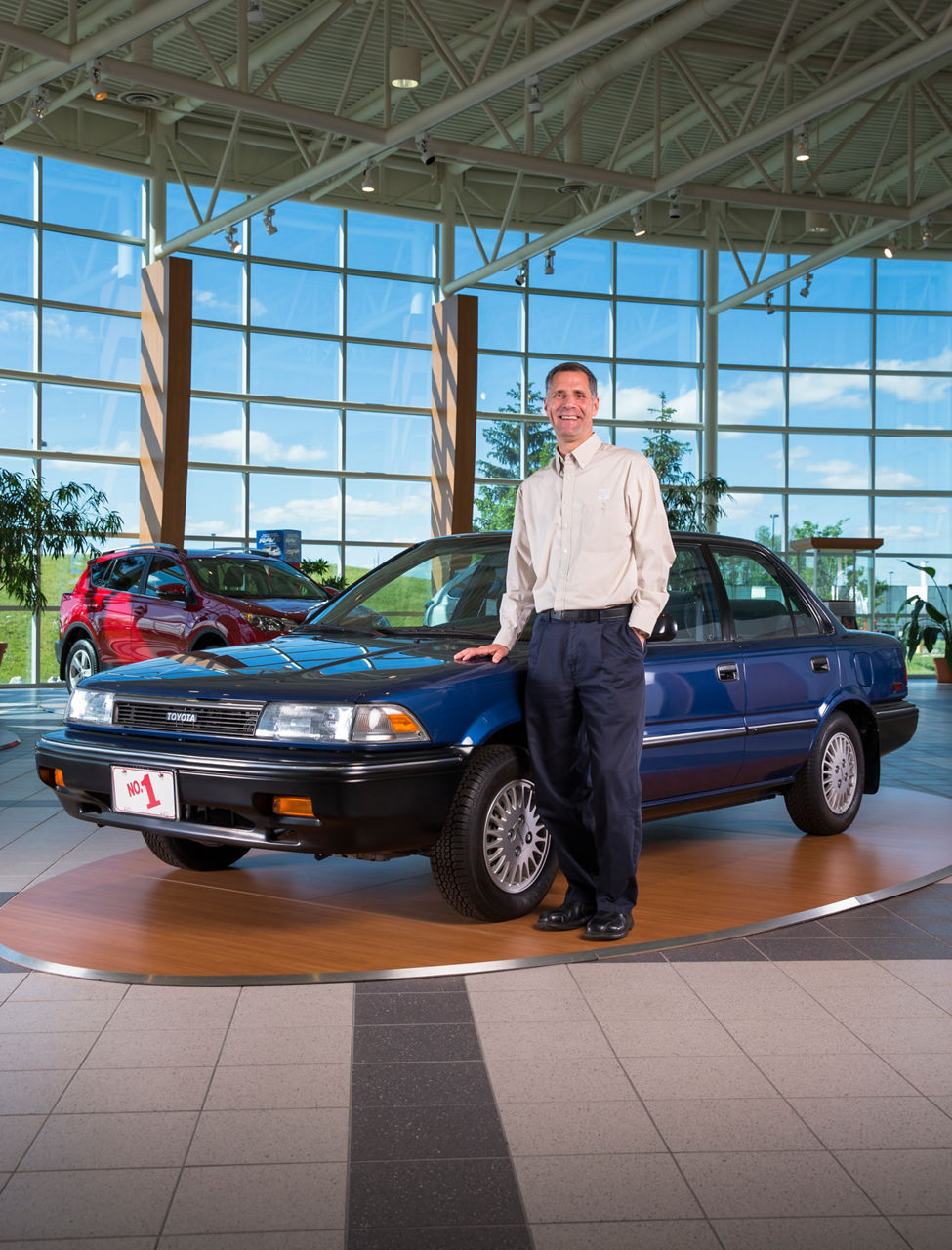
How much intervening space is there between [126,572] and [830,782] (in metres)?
8.28

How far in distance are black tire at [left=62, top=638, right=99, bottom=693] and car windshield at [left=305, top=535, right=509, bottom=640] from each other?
7936 mm

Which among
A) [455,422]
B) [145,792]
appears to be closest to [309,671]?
[145,792]

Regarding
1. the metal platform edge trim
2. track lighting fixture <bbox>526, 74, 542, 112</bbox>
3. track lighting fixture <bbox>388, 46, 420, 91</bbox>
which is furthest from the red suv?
the metal platform edge trim

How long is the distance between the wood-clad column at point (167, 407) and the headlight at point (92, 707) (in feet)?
46.5

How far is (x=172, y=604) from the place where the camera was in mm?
11672

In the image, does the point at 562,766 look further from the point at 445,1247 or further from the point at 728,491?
the point at 728,491

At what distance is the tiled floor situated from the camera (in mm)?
2293

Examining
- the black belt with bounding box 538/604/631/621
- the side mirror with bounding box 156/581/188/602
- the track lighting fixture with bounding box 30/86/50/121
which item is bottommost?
the black belt with bounding box 538/604/631/621

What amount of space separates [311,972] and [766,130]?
1491 centimetres

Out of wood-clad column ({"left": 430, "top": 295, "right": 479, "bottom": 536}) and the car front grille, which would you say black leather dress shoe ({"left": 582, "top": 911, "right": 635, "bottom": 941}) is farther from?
wood-clad column ({"left": 430, "top": 295, "right": 479, "bottom": 536})

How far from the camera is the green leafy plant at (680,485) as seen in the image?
22.7 m

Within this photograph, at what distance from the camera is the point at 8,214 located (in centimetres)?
1902

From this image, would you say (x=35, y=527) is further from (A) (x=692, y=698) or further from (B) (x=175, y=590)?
(A) (x=692, y=698)

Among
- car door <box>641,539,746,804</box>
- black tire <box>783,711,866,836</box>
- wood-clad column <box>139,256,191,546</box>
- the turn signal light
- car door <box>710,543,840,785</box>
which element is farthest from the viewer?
Answer: wood-clad column <box>139,256,191,546</box>
